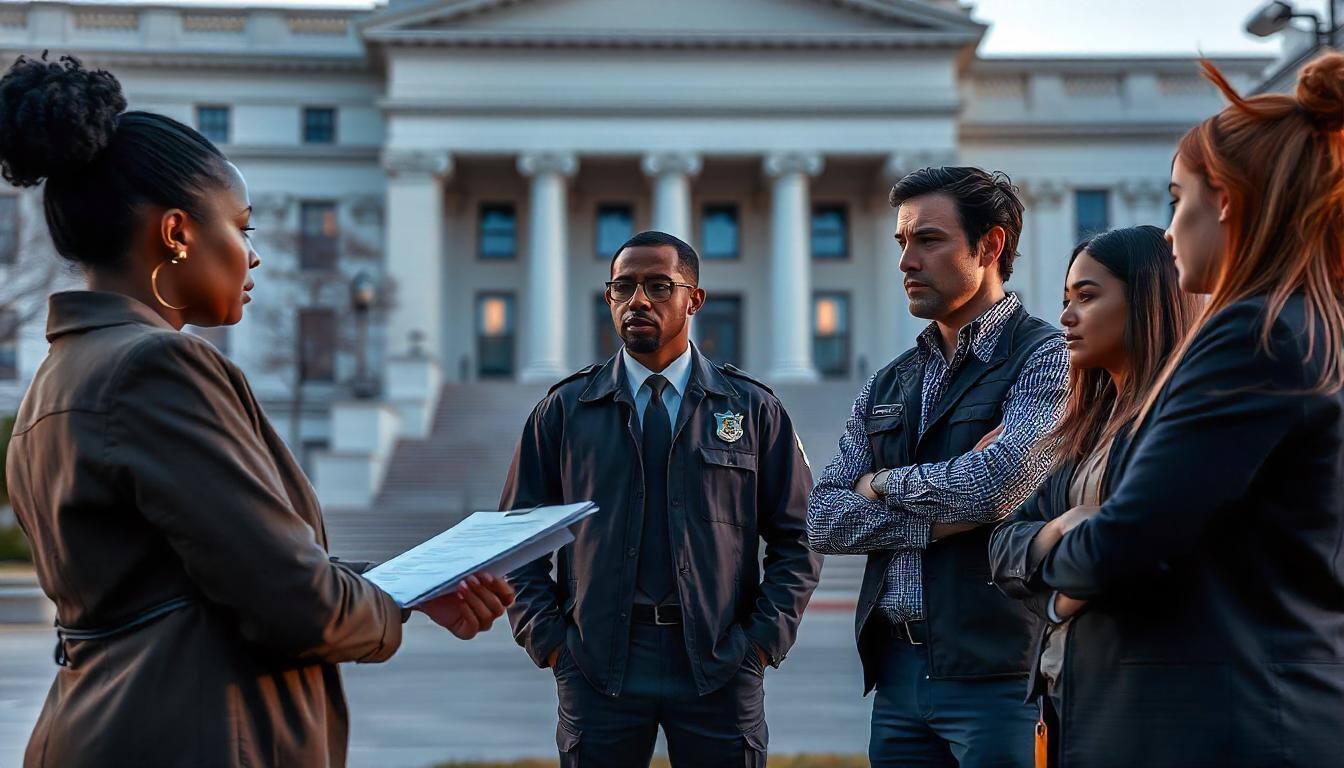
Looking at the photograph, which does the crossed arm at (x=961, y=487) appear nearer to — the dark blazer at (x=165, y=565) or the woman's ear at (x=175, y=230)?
the dark blazer at (x=165, y=565)

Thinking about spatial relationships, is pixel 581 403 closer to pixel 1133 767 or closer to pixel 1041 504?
pixel 1041 504

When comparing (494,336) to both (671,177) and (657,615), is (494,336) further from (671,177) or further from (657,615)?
(657,615)

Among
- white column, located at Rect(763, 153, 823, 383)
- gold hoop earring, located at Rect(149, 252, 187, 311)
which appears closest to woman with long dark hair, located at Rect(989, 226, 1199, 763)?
gold hoop earring, located at Rect(149, 252, 187, 311)

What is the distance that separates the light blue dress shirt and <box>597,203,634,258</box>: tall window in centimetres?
3677

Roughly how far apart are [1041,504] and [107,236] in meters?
2.37

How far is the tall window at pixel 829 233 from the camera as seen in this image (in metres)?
42.0

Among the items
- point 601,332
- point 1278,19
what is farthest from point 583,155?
point 1278,19

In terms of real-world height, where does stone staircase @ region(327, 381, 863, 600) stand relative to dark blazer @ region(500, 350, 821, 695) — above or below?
below

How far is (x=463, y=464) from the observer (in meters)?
30.6

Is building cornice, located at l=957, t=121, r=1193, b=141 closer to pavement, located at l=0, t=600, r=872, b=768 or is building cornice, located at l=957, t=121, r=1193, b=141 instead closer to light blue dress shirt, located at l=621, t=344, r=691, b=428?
pavement, located at l=0, t=600, r=872, b=768

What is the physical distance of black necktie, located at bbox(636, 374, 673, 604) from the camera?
470cm

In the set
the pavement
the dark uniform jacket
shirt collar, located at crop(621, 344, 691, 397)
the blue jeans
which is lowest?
the pavement

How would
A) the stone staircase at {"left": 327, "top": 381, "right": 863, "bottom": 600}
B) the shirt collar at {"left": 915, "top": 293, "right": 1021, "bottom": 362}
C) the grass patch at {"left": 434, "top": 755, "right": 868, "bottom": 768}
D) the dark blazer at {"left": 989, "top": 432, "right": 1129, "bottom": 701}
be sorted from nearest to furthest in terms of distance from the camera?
1. the dark blazer at {"left": 989, "top": 432, "right": 1129, "bottom": 701}
2. the shirt collar at {"left": 915, "top": 293, "right": 1021, "bottom": 362}
3. the grass patch at {"left": 434, "top": 755, "right": 868, "bottom": 768}
4. the stone staircase at {"left": 327, "top": 381, "right": 863, "bottom": 600}

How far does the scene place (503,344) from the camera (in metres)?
41.4
